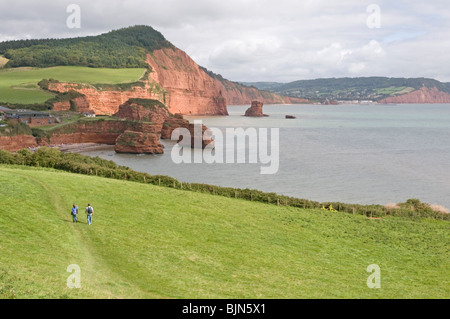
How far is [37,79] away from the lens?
173 meters

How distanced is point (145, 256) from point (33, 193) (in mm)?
14885

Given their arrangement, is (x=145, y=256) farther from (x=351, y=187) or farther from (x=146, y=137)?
(x=146, y=137)

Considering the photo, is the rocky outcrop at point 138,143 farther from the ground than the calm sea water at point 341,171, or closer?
farther from the ground

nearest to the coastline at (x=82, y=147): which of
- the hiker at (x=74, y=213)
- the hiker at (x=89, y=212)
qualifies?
the hiker at (x=74, y=213)

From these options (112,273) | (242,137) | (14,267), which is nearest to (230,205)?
(112,273)

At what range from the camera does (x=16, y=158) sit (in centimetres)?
5512

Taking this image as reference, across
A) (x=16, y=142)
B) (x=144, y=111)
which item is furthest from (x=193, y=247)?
(x=144, y=111)

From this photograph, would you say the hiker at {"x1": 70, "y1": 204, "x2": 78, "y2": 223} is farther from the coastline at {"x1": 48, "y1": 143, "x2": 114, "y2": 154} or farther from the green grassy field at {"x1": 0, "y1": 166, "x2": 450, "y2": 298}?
the coastline at {"x1": 48, "y1": 143, "x2": 114, "y2": 154}

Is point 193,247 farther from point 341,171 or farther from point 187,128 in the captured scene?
point 187,128

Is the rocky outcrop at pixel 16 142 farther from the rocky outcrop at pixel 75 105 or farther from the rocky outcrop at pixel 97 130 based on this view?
the rocky outcrop at pixel 75 105

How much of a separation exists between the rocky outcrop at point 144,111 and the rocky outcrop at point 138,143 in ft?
90.9

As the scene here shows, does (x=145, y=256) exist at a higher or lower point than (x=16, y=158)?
lower

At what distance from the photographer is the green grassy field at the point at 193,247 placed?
70.3ft
